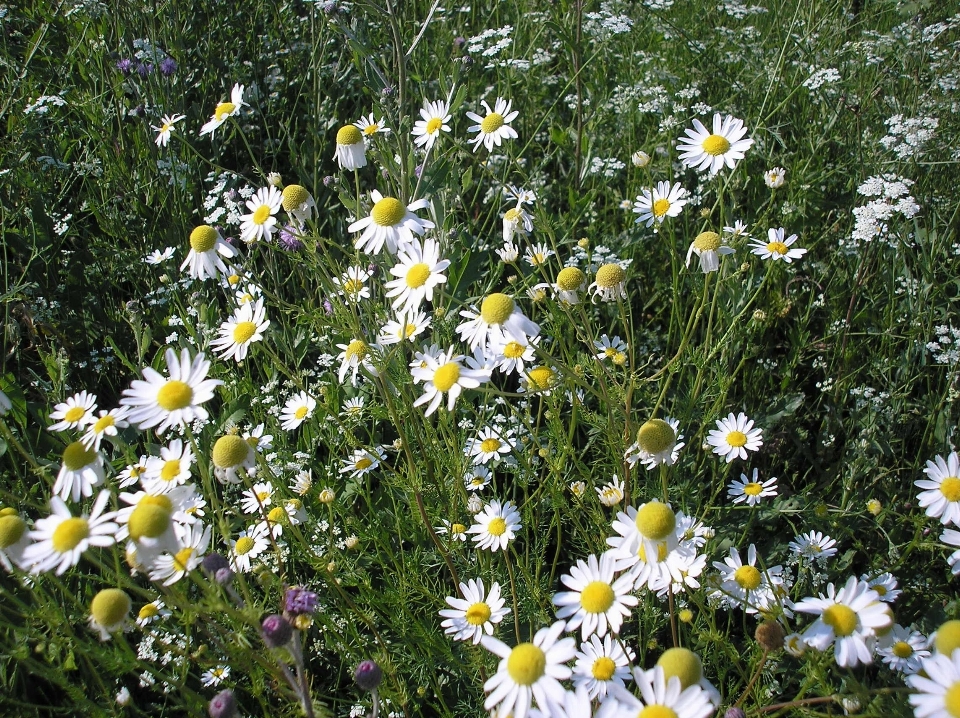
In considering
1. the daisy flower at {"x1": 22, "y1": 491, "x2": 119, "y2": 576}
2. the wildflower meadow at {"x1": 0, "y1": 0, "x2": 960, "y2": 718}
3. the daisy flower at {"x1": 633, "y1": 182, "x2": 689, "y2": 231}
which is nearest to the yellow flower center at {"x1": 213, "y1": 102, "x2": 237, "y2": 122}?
the wildflower meadow at {"x1": 0, "y1": 0, "x2": 960, "y2": 718}

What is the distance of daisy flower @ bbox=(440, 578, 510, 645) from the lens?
63.0 inches

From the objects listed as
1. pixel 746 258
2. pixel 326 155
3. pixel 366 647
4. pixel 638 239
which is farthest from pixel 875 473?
pixel 326 155

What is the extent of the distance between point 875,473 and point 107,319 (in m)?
2.95

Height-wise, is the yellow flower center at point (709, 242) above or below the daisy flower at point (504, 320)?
below

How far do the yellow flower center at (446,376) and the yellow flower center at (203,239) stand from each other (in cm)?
81

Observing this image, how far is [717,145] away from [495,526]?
50.7 inches

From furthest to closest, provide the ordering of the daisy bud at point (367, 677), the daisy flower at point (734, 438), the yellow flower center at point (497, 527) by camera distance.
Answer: the daisy flower at point (734, 438)
the yellow flower center at point (497, 527)
the daisy bud at point (367, 677)

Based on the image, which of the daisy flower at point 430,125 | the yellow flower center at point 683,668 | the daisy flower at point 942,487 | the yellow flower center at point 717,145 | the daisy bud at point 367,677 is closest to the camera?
the yellow flower center at point 683,668

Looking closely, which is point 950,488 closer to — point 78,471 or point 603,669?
point 603,669

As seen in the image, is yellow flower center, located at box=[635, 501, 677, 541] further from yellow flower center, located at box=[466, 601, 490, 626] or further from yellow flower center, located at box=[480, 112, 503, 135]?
yellow flower center, located at box=[480, 112, 503, 135]

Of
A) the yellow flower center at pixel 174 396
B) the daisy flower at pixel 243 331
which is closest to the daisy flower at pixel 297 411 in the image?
the daisy flower at pixel 243 331

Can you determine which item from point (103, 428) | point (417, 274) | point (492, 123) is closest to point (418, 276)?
point (417, 274)

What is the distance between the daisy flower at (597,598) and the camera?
1.38 meters

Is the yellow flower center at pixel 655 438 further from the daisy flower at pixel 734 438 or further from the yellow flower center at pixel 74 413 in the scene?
the yellow flower center at pixel 74 413
